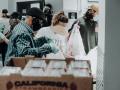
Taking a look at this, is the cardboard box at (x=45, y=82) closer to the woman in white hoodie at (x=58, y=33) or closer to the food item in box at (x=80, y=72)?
the food item in box at (x=80, y=72)

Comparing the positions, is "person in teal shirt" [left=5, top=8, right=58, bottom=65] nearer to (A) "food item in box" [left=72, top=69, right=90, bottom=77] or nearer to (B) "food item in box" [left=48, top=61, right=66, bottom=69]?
(B) "food item in box" [left=48, top=61, right=66, bottom=69]

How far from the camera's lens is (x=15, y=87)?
1.88 meters

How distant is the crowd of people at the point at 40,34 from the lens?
2.99m

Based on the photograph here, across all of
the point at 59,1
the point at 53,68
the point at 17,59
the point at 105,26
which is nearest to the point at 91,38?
the point at 17,59

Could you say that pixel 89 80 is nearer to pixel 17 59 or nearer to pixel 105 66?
pixel 105 66

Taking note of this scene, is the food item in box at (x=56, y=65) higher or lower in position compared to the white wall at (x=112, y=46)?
lower

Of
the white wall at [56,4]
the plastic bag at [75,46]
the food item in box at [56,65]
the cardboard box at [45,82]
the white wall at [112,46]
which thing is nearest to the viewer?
the white wall at [112,46]

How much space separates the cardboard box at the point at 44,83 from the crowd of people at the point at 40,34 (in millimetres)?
755

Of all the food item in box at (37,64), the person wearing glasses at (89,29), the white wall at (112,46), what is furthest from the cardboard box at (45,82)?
the person wearing glasses at (89,29)

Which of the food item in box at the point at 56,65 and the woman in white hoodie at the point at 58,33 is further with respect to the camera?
the woman in white hoodie at the point at 58,33

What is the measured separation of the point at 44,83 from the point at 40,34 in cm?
227

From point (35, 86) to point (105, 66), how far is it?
0.43 metres

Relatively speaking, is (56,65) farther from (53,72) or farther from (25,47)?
(25,47)

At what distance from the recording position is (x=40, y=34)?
13.4 ft
